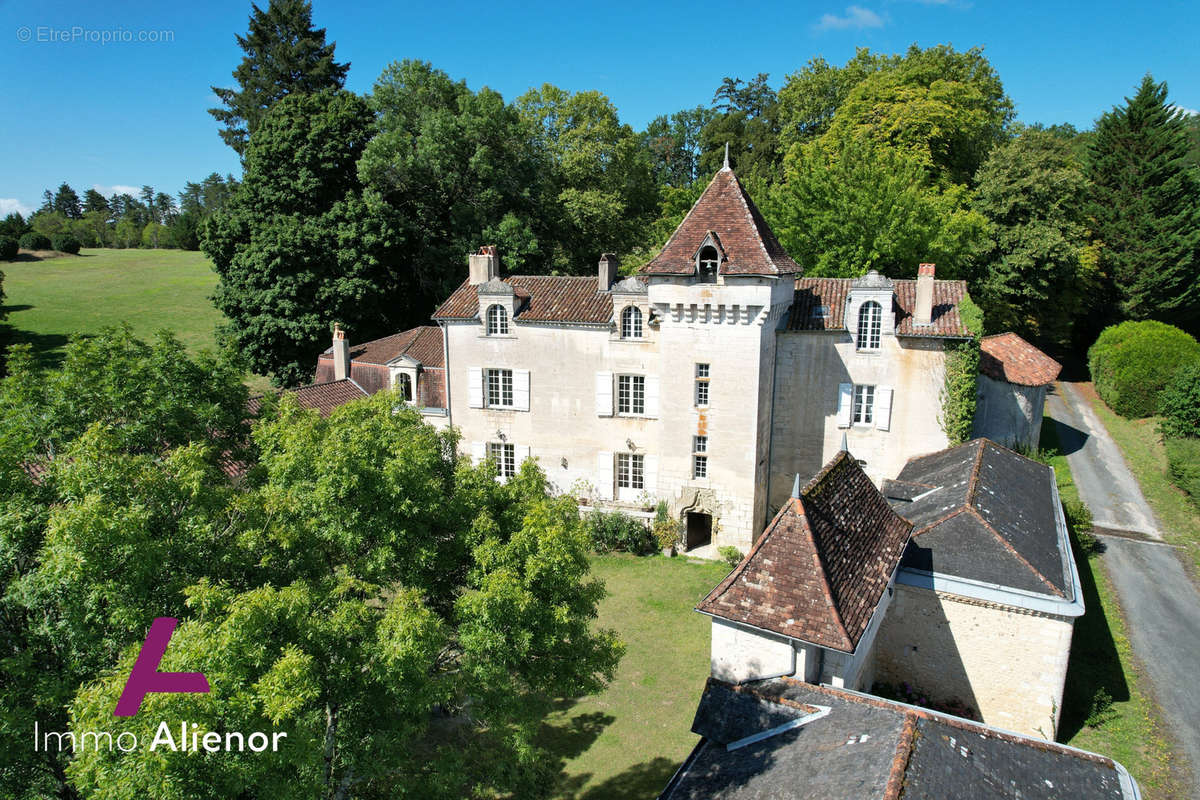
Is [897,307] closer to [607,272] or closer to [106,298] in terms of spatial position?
[607,272]

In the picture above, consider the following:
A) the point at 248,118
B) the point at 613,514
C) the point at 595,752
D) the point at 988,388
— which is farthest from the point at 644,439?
the point at 248,118

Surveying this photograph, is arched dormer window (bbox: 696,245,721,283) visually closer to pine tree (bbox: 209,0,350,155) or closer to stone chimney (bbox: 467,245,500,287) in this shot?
stone chimney (bbox: 467,245,500,287)

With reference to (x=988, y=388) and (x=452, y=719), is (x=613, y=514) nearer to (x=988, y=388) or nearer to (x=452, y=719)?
(x=452, y=719)

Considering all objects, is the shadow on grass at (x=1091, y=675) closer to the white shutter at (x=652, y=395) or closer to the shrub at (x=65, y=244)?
the white shutter at (x=652, y=395)

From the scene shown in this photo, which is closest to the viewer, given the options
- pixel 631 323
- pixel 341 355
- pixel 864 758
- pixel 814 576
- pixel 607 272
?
pixel 864 758

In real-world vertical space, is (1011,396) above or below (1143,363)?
below

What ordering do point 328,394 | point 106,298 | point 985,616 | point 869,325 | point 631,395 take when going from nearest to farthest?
1. point 985,616
2. point 869,325
3. point 631,395
4. point 328,394
5. point 106,298

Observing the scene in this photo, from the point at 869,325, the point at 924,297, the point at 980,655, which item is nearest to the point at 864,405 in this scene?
the point at 869,325
